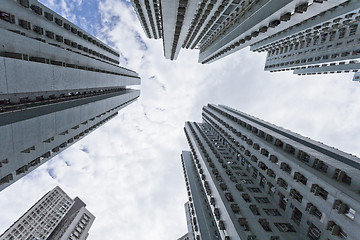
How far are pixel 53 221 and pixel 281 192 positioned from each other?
92.5 m

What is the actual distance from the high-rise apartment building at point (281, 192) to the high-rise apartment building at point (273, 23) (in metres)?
17.5

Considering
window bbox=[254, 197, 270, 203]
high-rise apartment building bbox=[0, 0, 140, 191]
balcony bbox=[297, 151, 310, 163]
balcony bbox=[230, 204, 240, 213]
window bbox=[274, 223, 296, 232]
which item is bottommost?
window bbox=[254, 197, 270, 203]

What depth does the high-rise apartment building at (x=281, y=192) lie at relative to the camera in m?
18.7

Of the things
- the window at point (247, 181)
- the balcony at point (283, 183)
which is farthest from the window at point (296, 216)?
the window at point (247, 181)

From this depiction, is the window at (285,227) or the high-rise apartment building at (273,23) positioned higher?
the high-rise apartment building at (273,23)

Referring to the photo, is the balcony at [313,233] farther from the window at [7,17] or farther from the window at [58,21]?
the window at [58,21]

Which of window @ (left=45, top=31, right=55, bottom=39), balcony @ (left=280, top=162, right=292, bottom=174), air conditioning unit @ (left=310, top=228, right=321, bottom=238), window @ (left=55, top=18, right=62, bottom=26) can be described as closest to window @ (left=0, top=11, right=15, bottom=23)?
window @ (left=45, top=31, right=55, bottom=39)

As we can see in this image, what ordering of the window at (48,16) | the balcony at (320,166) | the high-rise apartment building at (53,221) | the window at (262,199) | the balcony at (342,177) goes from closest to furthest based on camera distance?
the balcony at (342,177) → the balcony at (320,166) → the window at (262,199) → the window at (48,16) → the high-rise apartment building at (53,221)

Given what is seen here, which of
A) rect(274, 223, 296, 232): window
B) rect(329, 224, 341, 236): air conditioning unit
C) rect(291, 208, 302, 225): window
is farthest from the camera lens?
rect(274, 223, 296, 232): window

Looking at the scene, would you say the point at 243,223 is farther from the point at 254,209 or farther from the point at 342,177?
the point at 342,177

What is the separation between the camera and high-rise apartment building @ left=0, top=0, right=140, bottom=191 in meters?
18.0

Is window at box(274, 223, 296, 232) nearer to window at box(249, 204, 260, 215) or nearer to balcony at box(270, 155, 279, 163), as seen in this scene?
window at box(249, 204, 260, 215)

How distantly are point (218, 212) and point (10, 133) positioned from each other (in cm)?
2915

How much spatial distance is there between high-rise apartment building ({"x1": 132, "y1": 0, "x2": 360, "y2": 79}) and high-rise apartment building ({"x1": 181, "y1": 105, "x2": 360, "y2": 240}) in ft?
57.4
